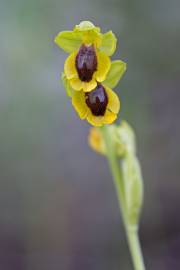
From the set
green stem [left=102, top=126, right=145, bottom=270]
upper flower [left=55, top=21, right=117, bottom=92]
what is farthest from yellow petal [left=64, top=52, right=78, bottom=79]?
green stem [left=102, top=126, right=145, bottom=270]

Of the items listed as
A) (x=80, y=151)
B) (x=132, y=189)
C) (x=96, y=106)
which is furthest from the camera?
(x=80, y=151)

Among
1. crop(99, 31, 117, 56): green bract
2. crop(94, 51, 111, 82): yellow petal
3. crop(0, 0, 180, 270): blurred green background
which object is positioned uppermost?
crop(99, 31, 117, 56): green bract

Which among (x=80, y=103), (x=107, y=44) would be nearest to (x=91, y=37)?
(x=107, y=44)

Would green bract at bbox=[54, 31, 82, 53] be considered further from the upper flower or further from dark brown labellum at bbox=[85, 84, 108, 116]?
dark brown labellum at bbox=[85, 84, 108, 116]

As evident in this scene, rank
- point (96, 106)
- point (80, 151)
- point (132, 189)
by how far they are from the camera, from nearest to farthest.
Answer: point (96, 106) → point (132, 189) → point (80, 151)

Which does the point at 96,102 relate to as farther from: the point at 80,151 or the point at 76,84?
the point at 80,151

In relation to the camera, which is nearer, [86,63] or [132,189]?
[86,63]

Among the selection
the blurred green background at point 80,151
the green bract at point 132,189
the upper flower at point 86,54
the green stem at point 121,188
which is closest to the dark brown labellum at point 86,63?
the upper flower at point 86,54
